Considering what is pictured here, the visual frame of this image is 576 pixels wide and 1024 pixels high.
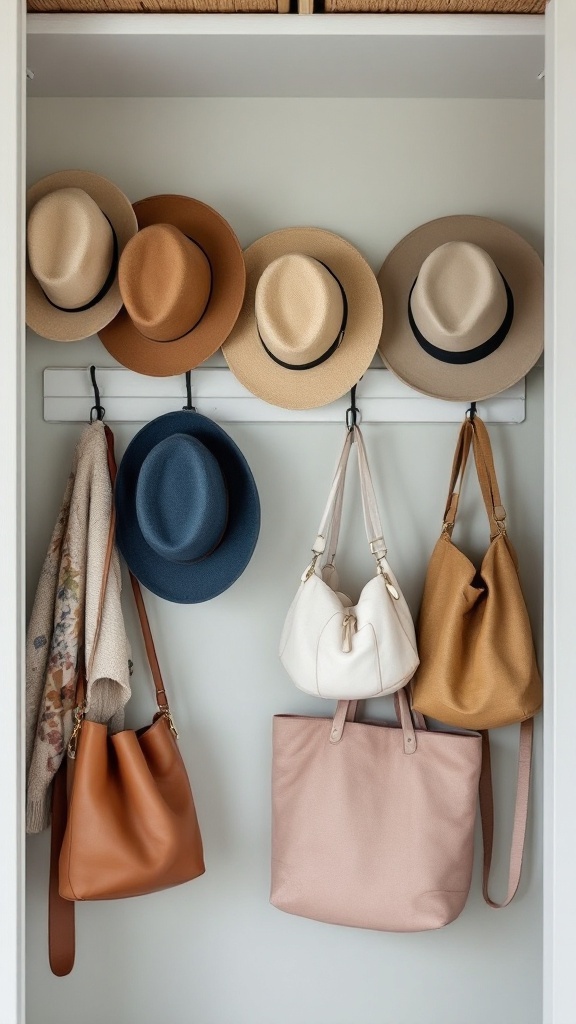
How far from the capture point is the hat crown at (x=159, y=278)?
55.6 inches

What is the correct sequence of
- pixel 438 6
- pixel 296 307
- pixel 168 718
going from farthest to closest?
pixel 168 718 < pixel 296 307 < pixel 438 6

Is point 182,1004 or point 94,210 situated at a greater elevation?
point 94,210

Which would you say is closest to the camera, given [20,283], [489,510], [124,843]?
[20,283]

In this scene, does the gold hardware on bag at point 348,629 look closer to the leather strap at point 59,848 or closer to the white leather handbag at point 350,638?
the white leather handbag at point 350,638

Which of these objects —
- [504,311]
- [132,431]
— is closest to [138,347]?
[132,431]

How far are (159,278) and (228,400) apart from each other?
0.92 feet

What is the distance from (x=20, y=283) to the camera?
1244 mm

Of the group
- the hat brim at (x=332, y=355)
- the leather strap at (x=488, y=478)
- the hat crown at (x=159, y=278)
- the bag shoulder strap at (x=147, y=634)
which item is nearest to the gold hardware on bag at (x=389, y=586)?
the leather strap at (x=488, y=478)

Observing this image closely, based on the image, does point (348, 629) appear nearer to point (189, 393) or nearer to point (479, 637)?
point (479, 637)

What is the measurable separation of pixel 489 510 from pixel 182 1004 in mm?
1150

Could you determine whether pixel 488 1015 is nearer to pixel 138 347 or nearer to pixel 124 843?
pixel 124 843

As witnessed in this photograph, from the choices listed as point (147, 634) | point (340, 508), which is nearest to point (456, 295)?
point (340, 508)

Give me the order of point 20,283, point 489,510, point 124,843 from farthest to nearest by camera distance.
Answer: point 489,510 < point 124,843 < point 20,283

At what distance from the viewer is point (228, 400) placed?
5.28 ft
